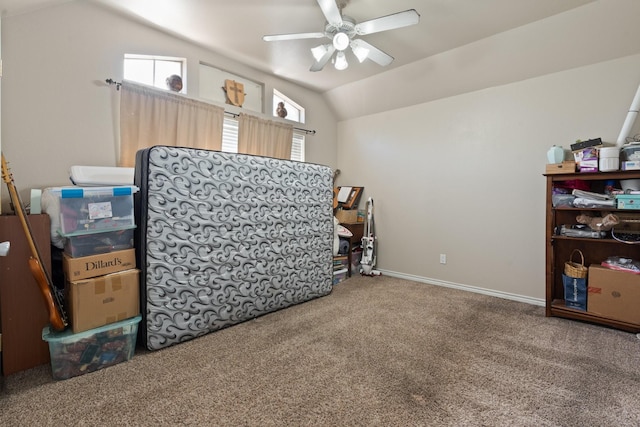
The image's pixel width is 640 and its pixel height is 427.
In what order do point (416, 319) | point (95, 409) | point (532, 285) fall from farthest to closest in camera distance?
point (532, 285), point (416, 319), point (95, 409)

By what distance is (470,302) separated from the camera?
10.6ft

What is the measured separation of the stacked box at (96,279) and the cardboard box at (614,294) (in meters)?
3.66

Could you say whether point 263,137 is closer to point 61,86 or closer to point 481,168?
point 61,86

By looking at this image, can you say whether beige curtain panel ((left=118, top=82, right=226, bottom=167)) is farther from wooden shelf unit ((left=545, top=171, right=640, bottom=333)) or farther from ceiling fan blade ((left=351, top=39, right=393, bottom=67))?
wooden shelf unit ((left=545, top=171, right=640, bottom=333))

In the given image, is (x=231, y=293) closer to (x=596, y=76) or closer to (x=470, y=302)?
(x=470, y=302)

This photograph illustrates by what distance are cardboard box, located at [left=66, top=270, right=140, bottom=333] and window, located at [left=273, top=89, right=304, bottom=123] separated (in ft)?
9.23

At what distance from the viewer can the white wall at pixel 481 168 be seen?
292cm

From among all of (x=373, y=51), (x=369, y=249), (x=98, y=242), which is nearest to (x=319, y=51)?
(x=373, y=51)

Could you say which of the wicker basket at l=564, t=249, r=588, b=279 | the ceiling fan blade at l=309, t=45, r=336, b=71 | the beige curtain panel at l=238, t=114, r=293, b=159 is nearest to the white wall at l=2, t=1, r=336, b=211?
the beige curtain panel at l=238, t=114, r=293, b=159

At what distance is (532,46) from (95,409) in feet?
14.3

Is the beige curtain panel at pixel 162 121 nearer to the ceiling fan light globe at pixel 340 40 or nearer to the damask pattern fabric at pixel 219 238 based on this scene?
the damask pattern fabric at pixel 219 238

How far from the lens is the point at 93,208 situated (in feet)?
6.30

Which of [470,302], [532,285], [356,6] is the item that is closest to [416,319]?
[470,302]

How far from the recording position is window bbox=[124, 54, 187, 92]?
288cm
